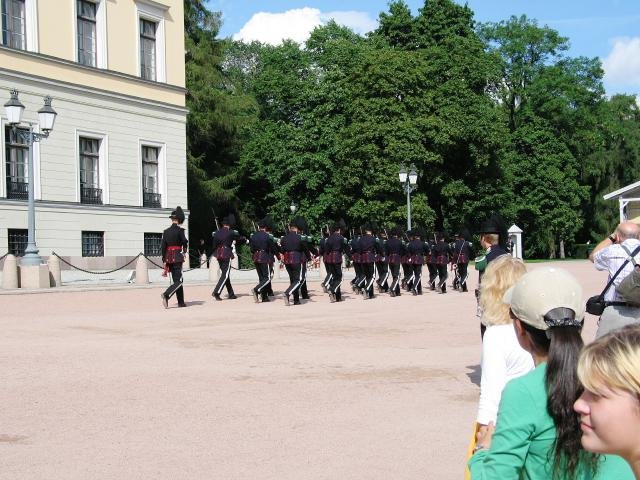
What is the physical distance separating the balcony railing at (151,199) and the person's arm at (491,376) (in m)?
35.4

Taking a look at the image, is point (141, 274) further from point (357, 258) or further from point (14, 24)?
point (14, 24)

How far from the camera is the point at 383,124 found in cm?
4975

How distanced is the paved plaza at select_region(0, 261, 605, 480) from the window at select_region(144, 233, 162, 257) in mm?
21301

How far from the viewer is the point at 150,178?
130 feet

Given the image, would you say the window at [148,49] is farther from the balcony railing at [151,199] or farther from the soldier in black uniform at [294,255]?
the soldier in black uniform at [294,255]

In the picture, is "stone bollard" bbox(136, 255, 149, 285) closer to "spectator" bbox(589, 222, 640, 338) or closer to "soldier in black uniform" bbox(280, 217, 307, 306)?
"soldier in black uniform" bbox(280, 217, 307, 306)

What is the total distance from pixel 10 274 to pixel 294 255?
28.5ft

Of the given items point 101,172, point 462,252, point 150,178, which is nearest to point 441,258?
point 462,252

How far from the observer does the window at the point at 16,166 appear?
108ft

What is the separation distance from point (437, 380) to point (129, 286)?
18676mm

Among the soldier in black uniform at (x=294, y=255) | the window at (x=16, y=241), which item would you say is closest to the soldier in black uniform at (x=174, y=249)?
the soldier in black uniform at (x=294, y=255)

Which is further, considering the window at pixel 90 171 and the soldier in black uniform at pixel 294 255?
the window at pixel 90 171

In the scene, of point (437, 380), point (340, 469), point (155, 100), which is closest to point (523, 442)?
point (340, 469)

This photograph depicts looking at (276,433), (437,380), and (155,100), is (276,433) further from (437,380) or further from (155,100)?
(155,100)
